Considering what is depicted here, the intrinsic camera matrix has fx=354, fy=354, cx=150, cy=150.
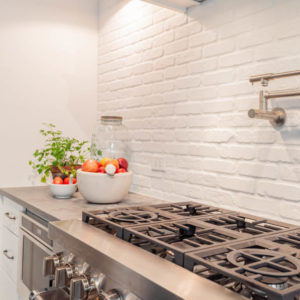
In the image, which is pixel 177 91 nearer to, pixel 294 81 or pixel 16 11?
pixel 294 81

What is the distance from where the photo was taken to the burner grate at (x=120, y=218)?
1.12 m

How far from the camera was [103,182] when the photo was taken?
1.72 meters

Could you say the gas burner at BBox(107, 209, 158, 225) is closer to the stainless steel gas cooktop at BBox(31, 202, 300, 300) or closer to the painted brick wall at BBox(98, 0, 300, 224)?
the stainless steel gas cooktop at BBox(31, 202, 300, 300)

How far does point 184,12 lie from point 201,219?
111cm

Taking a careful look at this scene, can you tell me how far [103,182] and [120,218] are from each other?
0.59m

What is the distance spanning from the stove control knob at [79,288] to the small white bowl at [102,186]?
0.80m

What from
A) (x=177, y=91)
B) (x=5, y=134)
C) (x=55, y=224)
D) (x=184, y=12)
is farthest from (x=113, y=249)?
(x=5, y=134)

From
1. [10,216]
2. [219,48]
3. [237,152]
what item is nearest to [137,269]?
[237,152]

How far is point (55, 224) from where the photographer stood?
47.2 inches

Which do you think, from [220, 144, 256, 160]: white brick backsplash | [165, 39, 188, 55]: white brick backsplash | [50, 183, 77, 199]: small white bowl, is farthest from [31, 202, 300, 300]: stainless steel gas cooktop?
[165, 39, 188, 55]: white brick backsplash

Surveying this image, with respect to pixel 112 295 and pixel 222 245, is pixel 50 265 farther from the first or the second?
pixel 222 245

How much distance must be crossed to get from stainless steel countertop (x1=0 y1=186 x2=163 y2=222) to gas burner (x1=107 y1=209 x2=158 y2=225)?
11.2 inches

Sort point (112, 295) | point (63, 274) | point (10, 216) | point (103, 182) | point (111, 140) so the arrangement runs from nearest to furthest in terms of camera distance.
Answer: point (112, 295) < point (63, 274) < point (103, 182) < point (10, 216) < point (111, 140)

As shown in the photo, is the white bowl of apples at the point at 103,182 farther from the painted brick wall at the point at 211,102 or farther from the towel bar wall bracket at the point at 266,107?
the towel bar wall bracket at the point at 266,107
